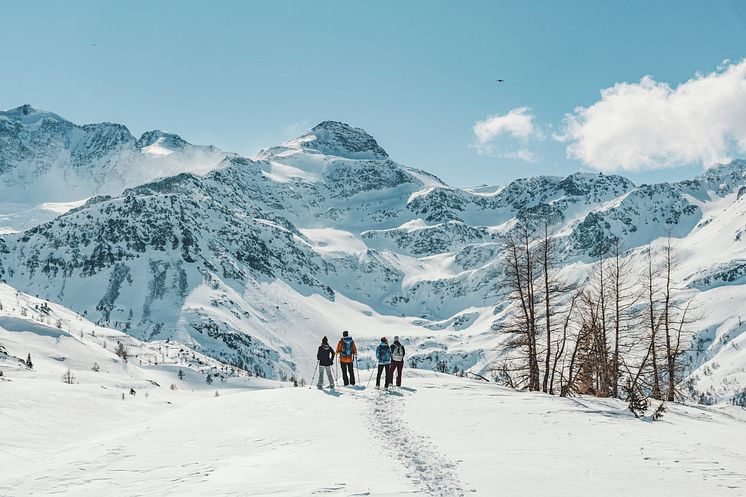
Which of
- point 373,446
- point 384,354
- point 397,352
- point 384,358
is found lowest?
point 373,446

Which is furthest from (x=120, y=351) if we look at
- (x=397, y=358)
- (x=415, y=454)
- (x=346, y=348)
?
(x=415, y=454)

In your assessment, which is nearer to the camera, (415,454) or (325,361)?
(415,454)

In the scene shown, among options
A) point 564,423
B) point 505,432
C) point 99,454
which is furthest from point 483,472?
point 99,454

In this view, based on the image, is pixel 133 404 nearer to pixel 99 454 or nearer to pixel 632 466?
pixel 99 454

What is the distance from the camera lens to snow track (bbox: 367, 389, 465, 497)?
988cm

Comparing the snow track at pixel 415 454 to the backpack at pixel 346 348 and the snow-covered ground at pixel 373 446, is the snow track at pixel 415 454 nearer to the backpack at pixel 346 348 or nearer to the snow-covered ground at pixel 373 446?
the snow-covered ground at pixel 373 446

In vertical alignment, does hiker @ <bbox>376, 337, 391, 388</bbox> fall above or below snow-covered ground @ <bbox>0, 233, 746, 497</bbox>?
above

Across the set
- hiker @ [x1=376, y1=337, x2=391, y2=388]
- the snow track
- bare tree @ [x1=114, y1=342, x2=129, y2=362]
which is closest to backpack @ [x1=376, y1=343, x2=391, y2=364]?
hiker @ [x1=376, y1=337, x2=391, y2=388]

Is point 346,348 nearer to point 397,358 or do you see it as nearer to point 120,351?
point 397,358

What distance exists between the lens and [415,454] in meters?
12.6

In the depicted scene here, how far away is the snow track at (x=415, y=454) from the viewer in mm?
9875

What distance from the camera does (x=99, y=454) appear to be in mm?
13500

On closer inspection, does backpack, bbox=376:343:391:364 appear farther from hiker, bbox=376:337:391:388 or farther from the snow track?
the snow track

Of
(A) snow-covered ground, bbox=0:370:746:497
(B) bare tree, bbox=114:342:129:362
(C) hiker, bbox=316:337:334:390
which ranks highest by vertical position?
(C) hiker, bbox=316:337:334:390
